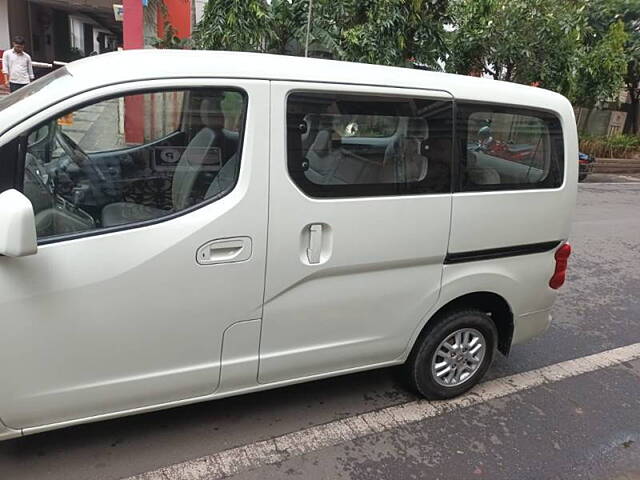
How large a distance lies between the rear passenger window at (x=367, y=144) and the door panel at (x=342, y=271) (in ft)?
0.16

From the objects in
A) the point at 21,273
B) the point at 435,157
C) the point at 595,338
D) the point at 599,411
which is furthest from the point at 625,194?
the point at 21,273

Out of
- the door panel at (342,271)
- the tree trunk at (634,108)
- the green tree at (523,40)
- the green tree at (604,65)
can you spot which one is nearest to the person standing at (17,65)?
the green tree at (523,40)

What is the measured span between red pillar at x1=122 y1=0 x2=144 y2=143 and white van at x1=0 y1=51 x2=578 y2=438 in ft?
0.05

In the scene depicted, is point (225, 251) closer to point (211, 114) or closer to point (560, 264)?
point (211, 114)

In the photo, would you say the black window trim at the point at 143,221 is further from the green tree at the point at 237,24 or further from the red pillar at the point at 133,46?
the green tree at the point at 237,24

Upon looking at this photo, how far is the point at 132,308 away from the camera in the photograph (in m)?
2.21

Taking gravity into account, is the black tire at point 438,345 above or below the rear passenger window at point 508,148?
below

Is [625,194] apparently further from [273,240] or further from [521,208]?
[273,240]

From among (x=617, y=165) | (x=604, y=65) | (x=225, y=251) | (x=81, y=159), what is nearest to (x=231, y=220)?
(x=225, y=251)

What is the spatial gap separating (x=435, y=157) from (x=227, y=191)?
112 cm

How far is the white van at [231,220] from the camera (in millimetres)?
2100

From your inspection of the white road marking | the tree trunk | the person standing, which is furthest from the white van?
the tree trunk

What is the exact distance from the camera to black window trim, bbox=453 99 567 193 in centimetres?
280

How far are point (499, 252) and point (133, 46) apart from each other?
339 inches
